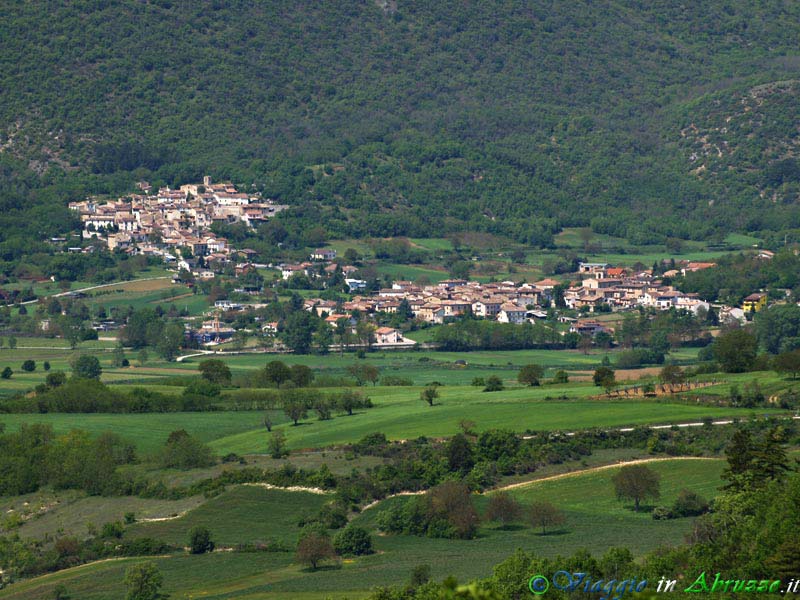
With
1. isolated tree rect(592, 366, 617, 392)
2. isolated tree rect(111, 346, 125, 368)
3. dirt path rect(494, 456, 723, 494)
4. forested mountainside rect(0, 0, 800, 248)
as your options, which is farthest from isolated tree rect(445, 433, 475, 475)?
forested mountainside rect(0, 0, 800, 248)

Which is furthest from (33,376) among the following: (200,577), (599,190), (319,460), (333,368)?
(599,190)

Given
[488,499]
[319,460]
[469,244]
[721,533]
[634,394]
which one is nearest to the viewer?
[721,533]

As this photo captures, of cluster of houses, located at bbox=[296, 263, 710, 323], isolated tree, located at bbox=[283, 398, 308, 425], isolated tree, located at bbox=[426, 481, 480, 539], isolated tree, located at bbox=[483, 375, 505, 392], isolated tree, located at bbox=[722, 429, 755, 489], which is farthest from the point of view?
cluster of houses, located at bbox=[296, 263, 710, 323]

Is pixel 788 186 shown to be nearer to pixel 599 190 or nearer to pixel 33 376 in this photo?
pixel 599 190

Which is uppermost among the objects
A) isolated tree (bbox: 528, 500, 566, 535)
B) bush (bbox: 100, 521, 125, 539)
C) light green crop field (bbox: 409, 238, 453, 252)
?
light green crop field (bbox: 409, 238, 453, 252)

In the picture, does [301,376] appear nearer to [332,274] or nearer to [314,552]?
[314,552]

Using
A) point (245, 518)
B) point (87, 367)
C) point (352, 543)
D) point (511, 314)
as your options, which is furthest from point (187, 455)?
point (511, 314)

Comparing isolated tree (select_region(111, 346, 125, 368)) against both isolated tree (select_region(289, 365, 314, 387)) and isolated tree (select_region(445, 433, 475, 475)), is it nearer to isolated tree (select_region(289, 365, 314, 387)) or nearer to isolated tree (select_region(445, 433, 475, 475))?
isolated tree (select_region(289, 365, 314, 387))
